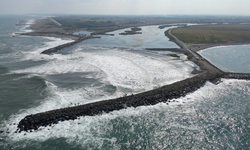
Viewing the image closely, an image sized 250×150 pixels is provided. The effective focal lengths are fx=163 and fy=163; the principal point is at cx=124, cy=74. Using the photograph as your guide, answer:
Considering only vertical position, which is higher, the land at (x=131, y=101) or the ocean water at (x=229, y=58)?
the ocean water at (x=229, y=58)

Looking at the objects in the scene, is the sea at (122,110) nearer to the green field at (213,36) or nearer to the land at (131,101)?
the land at (131,101)

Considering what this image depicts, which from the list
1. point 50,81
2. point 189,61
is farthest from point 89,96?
point 189,61

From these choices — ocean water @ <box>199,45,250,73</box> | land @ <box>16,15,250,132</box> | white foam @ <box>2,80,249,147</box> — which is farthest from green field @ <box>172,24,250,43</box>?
white foam @ <box>2,80,249,147</box>

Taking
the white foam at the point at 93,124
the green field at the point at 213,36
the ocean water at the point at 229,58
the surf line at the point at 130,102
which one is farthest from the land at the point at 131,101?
the green field at the point at 213,36

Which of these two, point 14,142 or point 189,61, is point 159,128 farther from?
point 189,61

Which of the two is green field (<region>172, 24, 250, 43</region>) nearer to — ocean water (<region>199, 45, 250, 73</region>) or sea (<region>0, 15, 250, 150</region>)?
ocean water (<region>199, 45, 250, 73</region>)
